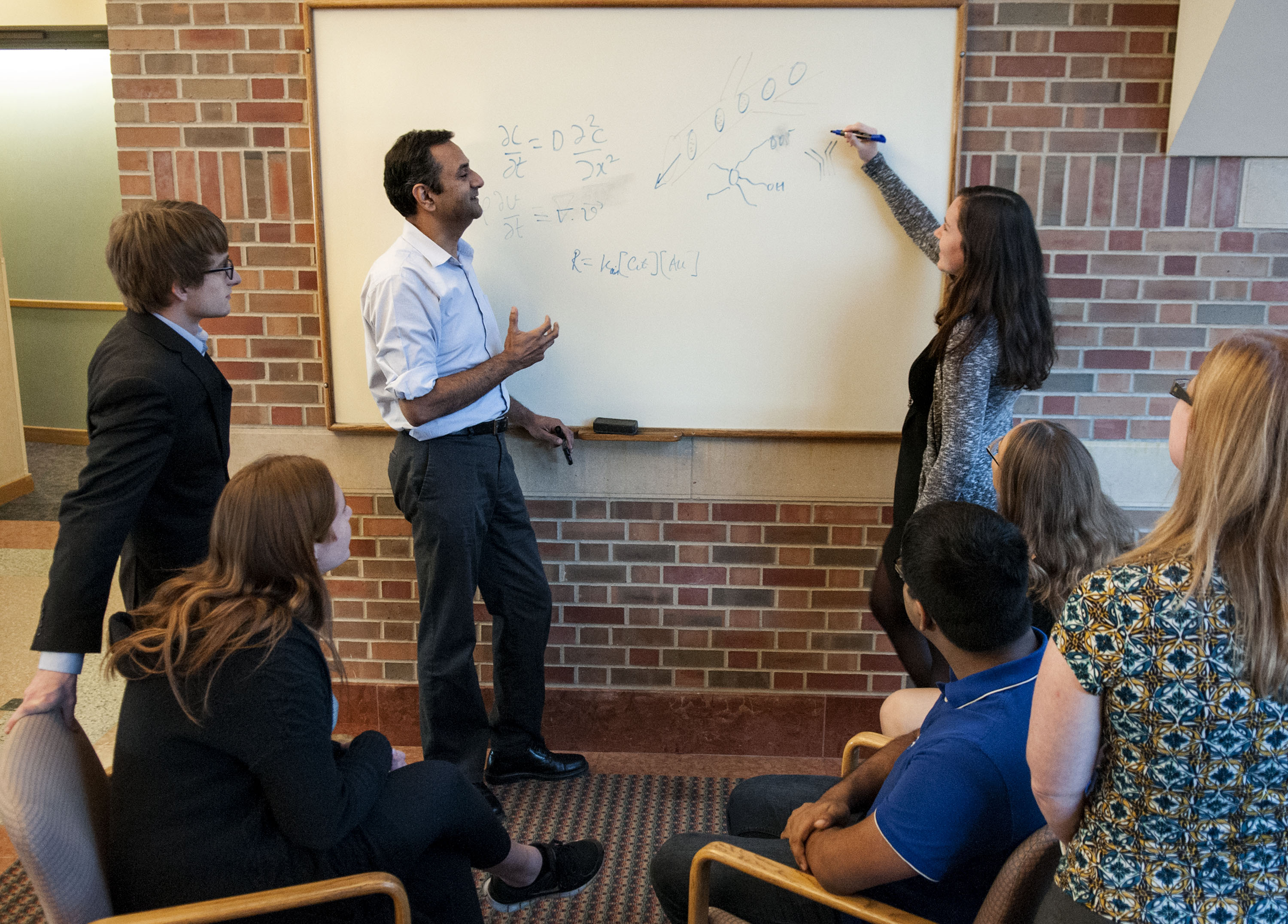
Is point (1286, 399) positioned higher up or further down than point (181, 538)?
higher up

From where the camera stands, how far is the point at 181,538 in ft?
6.71

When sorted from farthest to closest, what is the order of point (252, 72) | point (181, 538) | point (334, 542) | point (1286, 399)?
1. point (252, 72)
2. point (181, 538)
3. point (334, 542)
4. point (1286, 399)

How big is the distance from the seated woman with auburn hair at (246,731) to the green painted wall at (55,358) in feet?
19.7

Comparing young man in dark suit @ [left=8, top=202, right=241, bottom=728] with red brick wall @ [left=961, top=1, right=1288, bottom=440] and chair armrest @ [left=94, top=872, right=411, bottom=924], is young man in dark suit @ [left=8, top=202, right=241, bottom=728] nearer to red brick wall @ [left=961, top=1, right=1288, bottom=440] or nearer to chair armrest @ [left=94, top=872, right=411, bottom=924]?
chair armrest @ [left=94, top=872, right=411, bottom=924]

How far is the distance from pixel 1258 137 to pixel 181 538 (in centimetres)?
286

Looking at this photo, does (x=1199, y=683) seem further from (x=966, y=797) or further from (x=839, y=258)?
(x=839, y=258)

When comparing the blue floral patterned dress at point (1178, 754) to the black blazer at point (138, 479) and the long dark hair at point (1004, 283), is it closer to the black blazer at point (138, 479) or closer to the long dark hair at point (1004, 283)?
the long dark hair at point (1004, 283)

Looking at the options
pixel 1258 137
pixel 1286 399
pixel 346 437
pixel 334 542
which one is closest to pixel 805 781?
pixel 334 542

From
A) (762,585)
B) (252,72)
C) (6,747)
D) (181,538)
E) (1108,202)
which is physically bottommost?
(762,585)

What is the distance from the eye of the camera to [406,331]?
2475mm

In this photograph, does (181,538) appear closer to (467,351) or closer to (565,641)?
(467,351)

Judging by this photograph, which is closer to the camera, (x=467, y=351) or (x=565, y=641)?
(x=467, y=351)

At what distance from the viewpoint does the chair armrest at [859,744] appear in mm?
1871

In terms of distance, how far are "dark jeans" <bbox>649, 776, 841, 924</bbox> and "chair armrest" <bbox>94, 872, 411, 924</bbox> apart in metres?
0.45
